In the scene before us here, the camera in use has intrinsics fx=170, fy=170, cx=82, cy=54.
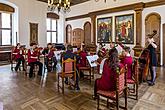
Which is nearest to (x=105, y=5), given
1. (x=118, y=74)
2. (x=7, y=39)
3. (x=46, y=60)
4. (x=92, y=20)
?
(x=92, y=20)

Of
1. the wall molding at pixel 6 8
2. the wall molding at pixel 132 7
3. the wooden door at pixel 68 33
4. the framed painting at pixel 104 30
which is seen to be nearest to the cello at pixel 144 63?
the wall molding at pixel 132 7

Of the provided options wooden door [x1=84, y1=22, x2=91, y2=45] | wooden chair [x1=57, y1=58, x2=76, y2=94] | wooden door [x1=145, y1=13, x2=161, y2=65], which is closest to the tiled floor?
wooden chair [x1=57, y1=58, x2=76, y2=94]

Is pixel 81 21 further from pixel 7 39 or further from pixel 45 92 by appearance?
pixel 45 92

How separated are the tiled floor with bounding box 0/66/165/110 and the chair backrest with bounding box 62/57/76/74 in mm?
566

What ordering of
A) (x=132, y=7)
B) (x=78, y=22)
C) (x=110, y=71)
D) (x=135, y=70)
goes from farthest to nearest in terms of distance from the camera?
(x=78, y=22), (x=132, y=7), (x=135, y=70), (x=110, y=71)

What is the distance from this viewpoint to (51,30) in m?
13.2

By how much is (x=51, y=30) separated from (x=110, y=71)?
428 inches

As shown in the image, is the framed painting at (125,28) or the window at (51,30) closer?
the framed painting at (125,28)

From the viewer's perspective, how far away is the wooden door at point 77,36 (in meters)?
12.8

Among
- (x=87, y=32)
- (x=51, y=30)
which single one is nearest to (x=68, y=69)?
(x=87, y=32)

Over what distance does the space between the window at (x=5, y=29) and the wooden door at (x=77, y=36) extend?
475 centimetres

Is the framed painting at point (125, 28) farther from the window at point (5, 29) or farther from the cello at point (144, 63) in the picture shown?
the window at point (5, 29)

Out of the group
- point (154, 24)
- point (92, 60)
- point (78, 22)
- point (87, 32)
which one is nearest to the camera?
point (92, 60)

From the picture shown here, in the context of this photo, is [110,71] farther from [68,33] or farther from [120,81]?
[68,33]
